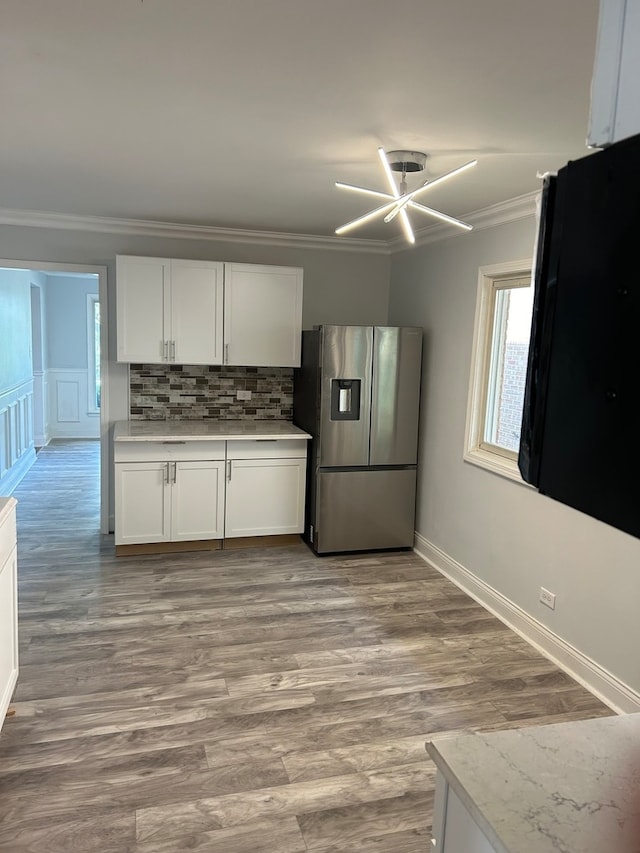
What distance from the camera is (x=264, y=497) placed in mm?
4516

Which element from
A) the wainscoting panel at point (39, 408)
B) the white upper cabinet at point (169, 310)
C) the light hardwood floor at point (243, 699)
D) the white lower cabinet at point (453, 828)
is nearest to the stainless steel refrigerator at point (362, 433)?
the light hardwood floor at point (243, 699)

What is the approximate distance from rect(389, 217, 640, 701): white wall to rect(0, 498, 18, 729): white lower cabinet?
2524mm

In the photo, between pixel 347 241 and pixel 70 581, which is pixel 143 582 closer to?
pixel 70 581

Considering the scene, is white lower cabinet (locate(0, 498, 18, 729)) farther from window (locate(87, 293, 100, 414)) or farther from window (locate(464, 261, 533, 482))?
window (locate(87, 293, 100, 414))

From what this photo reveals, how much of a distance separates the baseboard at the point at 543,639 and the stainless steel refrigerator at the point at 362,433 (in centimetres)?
46

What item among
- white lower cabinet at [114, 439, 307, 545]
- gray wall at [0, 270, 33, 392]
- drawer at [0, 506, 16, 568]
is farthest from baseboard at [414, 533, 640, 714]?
gray wall at [0, 270, 33, 392]

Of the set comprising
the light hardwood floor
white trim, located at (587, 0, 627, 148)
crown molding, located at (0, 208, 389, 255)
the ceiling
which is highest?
the ceiling

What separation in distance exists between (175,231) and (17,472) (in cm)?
343

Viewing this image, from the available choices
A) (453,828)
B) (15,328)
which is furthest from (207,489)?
(15,328)

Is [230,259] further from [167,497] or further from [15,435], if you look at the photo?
[15,435]

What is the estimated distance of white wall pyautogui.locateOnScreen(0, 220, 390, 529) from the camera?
14.5 feet

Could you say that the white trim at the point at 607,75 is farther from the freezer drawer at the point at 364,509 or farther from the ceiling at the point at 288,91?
the freezer drawer at the point at 364,509

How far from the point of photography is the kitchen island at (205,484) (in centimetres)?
421

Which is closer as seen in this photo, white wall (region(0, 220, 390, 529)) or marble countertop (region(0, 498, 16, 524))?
marble countertop (region(0, 498, 16, 524))
